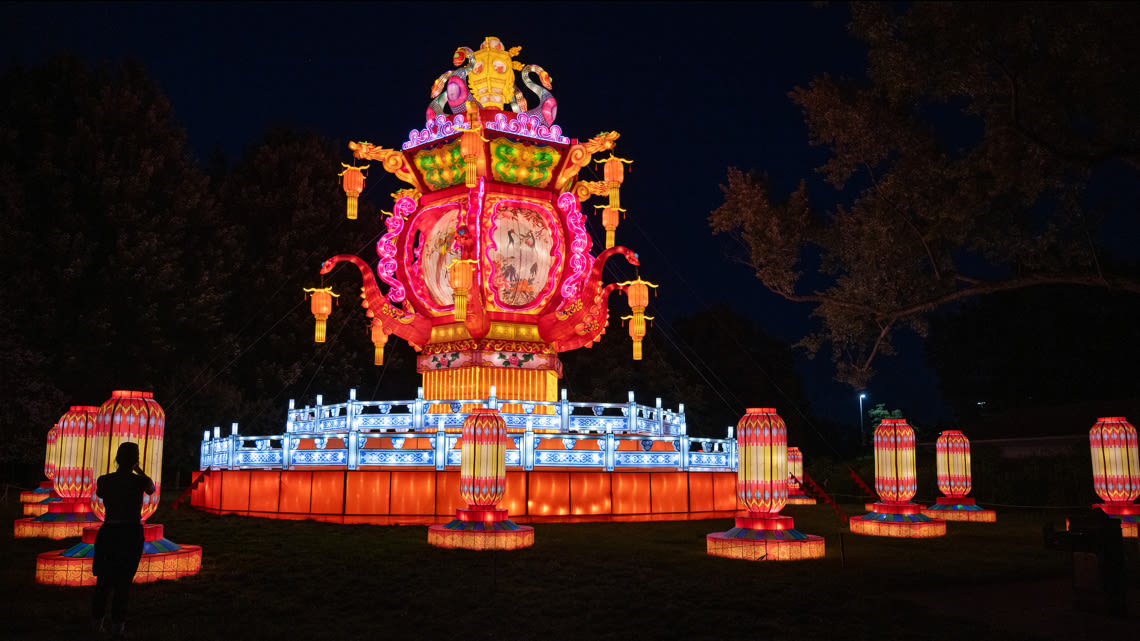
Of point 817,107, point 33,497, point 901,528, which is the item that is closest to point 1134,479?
point 901,528

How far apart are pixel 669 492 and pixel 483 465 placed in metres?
5.43

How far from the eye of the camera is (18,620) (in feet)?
22.1

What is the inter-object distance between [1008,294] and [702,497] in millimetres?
26341

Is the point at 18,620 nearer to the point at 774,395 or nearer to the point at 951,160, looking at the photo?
the point at 951,160

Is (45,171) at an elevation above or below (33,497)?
above

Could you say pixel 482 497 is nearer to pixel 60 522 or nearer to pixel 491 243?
pixel 60 522

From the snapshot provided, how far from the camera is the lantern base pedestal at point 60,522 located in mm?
12148

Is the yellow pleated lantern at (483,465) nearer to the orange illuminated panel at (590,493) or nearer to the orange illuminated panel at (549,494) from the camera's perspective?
the orange illuminated panel at (549,494)

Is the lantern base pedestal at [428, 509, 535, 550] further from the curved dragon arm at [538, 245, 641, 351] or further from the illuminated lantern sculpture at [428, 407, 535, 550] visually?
the curved dragon arm at [538, 245, 641, 351]

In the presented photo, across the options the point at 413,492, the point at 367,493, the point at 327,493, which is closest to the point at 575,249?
the point at 413,492

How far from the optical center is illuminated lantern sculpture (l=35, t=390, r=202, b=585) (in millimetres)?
8281

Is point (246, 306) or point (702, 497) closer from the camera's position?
point (702, 497)

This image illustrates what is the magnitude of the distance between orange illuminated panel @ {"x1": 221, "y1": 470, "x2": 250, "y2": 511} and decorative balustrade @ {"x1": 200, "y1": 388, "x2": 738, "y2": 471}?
188 mm

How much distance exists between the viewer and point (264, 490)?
15.6 metres
